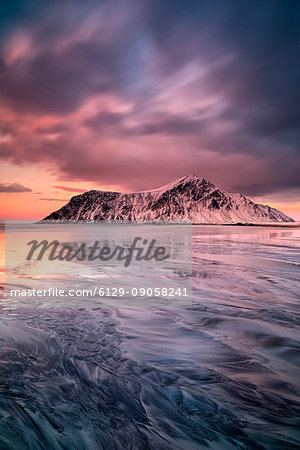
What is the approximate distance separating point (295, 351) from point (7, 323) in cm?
501

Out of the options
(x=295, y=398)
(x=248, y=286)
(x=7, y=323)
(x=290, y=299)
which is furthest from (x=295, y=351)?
(x=7, y=323)

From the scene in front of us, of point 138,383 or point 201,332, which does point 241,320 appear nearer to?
point 201,332

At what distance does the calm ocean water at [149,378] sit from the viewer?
2.44 metres

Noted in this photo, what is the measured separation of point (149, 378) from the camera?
11.1ft

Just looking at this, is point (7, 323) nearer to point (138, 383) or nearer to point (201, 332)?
point (138, 383)

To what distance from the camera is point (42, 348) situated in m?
4.00

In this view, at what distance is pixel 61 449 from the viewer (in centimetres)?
225

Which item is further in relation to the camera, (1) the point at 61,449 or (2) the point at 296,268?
(2) the point at 296,268

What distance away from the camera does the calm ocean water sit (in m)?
2.44

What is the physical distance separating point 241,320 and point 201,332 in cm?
109

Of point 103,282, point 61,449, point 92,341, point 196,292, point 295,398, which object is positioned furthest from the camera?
point 103,282

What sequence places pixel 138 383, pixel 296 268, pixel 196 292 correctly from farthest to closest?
pixel 296 268
pixel 196 292
pixel 138 383

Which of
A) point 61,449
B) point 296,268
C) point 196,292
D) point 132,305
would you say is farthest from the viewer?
point 296,268

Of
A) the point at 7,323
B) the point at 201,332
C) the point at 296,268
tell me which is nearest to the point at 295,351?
the point at 201,332
